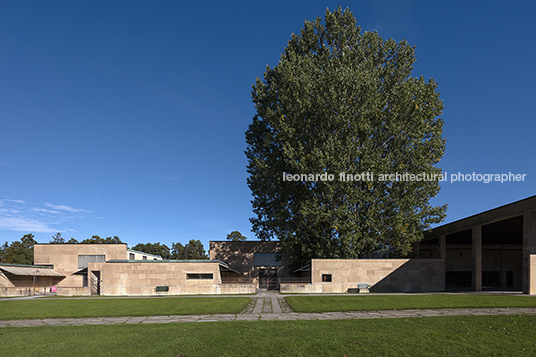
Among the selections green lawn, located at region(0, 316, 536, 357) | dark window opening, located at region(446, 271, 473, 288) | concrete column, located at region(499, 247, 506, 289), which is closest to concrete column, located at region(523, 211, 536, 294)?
green lawn, located at region(0, 316, 536, 357)

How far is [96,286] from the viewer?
34.2m

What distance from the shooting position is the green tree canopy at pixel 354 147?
1121 inches

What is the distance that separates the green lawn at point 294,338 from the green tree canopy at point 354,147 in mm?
16534

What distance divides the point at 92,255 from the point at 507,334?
4776cm

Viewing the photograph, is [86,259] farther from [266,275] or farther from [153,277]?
[266,275]

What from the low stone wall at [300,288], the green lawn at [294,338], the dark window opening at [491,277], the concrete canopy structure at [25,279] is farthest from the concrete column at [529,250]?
the concrete canopy structure at [25,279]

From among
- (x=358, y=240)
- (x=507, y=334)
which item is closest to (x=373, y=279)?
(x=358, y=240)

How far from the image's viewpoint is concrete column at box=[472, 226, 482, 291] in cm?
2906

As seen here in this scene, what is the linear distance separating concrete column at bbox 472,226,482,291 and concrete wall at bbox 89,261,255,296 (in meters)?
21.3

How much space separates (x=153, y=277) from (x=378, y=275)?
19543 millimetres

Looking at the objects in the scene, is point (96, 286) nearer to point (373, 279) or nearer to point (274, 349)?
point (373, 279)

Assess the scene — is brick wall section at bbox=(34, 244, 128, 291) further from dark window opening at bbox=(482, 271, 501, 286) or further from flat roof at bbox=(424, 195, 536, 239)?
dark window opening at bbox=(482, 271, 501, 286)

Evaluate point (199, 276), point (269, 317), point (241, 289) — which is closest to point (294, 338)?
point (269, 317)

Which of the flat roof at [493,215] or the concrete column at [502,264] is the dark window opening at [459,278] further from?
the flat roof at [493,215]
